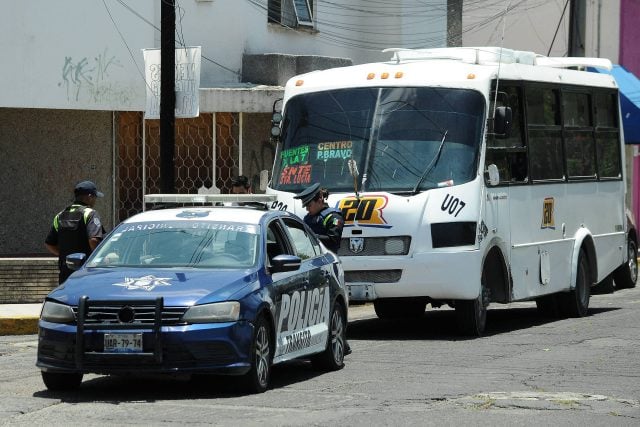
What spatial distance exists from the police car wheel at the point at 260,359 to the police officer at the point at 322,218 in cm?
346

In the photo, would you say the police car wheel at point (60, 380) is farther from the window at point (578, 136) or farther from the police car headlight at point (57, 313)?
the window at point (578, 136)

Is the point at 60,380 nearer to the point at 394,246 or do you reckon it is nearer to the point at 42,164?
the point at 394,246

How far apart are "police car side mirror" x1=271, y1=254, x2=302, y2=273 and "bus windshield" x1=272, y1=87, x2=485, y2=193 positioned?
4.45 m

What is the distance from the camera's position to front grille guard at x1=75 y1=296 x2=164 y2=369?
10922mm

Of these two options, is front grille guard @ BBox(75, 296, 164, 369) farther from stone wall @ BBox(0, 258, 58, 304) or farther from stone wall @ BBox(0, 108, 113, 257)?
stone wall @ BBox(0, 108, 113, 257)

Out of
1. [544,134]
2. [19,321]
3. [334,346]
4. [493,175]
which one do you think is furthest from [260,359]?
[544,134]

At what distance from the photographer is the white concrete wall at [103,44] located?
22516 mm

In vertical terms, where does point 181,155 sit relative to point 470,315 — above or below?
above

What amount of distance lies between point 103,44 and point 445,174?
858 cm

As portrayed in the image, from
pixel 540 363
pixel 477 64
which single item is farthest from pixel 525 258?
pixel 540 363

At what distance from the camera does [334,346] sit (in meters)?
13.5

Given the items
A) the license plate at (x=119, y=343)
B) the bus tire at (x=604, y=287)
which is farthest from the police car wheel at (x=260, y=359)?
the bus tire at (x=604, y=287)

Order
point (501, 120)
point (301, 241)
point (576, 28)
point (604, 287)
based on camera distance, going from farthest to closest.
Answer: point (576, 28)
point (604, 287)
point (501, 120)
point (301, 241)

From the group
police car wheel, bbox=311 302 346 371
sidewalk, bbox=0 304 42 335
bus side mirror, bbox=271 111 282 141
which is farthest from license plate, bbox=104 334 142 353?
sidewalk, bbox=0 304 42 335
